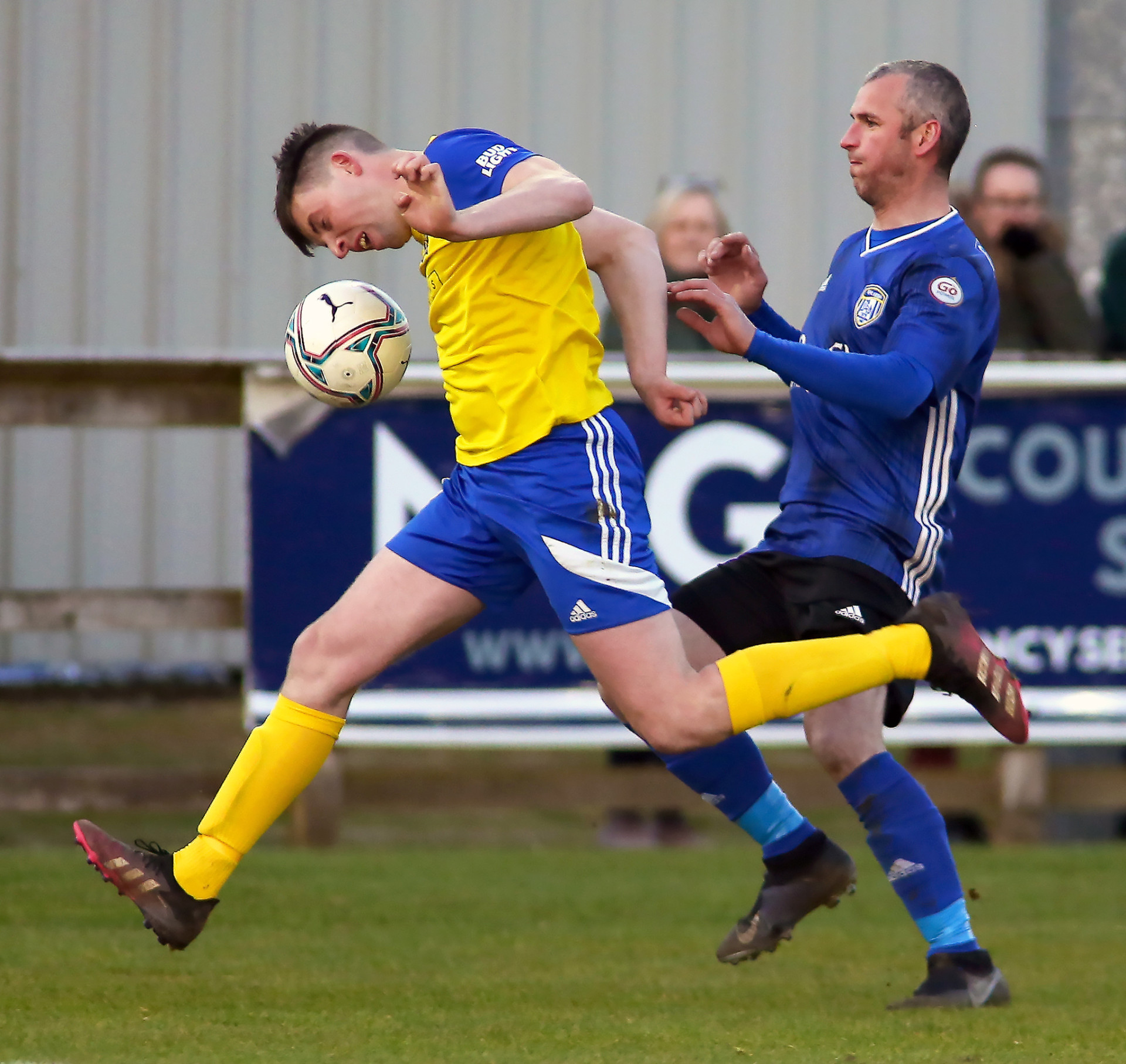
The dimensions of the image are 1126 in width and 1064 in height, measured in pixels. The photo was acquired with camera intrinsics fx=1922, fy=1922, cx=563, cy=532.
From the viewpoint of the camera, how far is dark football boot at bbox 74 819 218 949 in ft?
13.2

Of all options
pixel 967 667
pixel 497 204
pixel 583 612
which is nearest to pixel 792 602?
pixel 967 667

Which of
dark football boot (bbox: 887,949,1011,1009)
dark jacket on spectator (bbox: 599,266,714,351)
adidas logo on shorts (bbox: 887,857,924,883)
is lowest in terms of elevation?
dark football boot (bbox: 887,949,1011,1009)

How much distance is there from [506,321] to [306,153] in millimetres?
562

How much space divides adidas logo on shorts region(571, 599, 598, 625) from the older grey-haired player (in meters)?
0.37

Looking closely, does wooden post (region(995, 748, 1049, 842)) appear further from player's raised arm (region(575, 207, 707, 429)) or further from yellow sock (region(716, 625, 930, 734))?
player's raised arm (region(575, 207, 707, 429))

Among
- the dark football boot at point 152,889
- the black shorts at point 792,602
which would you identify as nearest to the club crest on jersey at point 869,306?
the black shorts at point 792,602

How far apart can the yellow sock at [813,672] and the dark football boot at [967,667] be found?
0.10 feet

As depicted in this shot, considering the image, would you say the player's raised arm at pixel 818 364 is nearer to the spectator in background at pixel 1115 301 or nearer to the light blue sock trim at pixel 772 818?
the light blue sock trim at pixel 772 818

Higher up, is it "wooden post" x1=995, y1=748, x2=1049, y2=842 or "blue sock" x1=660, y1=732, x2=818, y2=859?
"blue sock" x1=660, y1=732, x2=818, y2=859

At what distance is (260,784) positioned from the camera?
162 inches

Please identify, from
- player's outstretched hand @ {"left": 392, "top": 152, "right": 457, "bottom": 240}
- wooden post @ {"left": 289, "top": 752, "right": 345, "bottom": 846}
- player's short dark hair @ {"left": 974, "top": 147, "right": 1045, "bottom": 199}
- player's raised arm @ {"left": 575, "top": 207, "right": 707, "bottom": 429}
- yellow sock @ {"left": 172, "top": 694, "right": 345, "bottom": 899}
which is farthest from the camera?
player's short dark hair @ {"left": 974, "top": 147, "right": 1045, "bottom": 199}

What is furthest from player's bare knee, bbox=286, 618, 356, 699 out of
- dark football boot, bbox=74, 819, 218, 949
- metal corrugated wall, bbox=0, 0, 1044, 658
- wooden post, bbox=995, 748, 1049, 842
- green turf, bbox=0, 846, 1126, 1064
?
metal corrugated wall, bbox=0, 0, 1044, 658

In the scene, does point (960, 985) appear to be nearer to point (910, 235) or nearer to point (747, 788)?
point (747, 788)

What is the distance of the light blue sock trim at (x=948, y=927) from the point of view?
14.2 ft
